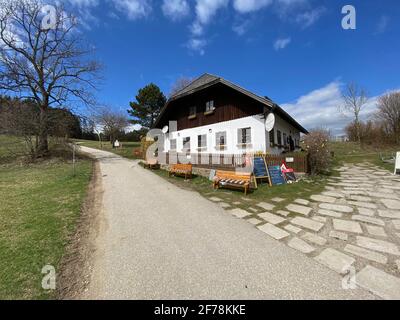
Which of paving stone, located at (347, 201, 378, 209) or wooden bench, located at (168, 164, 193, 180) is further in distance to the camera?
wooden bench, located at (168, 164, 193, 180)

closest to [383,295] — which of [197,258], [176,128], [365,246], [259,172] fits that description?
[365,246]

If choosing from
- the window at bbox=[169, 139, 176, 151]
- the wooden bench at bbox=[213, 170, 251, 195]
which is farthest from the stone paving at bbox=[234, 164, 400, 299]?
the window at bbox=[169, 139, 176, 151]

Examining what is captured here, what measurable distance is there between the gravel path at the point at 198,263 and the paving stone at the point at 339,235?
1.18 meters

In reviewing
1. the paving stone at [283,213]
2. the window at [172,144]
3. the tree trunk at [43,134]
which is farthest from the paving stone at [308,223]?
the tree trunk at [43,134]

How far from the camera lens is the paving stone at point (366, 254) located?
127 inches

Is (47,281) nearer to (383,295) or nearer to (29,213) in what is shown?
(29,213)

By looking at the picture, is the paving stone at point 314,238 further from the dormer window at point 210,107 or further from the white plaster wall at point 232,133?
the dormer window at point 210,107

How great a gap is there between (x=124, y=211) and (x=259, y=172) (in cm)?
595

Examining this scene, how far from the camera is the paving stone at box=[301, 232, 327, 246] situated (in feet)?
12.6

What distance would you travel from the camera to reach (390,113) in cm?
3028

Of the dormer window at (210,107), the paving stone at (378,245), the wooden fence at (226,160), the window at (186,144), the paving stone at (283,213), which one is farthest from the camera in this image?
the window at (186,144)

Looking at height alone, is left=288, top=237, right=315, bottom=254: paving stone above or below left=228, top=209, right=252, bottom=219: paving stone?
below

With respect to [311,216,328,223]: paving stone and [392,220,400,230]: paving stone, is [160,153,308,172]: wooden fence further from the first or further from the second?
[392,220,400,230]: paving stone

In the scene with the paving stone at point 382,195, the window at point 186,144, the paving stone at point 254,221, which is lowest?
the paving stone at point 254,221
